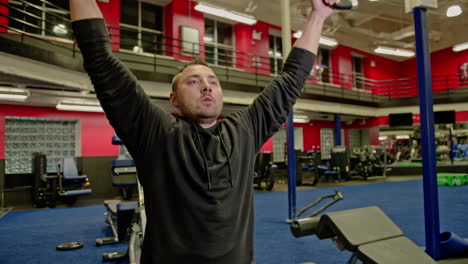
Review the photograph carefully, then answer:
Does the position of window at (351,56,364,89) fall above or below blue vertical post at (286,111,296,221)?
above

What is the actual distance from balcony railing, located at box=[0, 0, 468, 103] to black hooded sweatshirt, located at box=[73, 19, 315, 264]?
605 centimetres

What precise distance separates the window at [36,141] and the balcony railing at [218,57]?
7.68ft

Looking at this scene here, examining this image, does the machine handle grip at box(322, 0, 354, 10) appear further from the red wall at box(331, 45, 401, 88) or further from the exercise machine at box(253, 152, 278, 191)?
the red wall at box(331, 45, 401, 88)

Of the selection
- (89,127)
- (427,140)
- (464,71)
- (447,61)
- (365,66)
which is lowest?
(427,140)

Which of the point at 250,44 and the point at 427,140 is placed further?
the point at 250,44

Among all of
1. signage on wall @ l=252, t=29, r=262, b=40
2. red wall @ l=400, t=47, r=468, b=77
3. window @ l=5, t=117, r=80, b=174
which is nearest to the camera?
window @ l=5, t=117, r=80, b=174

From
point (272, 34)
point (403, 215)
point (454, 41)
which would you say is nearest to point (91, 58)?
point (403, 215)

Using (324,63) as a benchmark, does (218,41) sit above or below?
above

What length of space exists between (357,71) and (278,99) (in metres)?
15.9

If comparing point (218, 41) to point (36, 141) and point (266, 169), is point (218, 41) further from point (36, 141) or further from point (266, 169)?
point (36, 141)

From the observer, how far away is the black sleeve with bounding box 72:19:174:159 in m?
0.86

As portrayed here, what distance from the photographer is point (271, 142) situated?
1284cm

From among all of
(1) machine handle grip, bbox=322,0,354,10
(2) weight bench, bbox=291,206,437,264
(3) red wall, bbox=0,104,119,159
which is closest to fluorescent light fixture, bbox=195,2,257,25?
(3) red wall, bbox=0,104,119,159

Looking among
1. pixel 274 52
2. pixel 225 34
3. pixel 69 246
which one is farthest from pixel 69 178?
pixel 274 52
